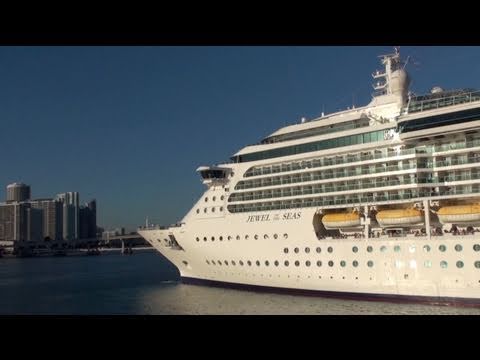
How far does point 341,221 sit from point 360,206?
1061 mm

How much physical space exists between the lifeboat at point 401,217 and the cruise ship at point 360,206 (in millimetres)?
41

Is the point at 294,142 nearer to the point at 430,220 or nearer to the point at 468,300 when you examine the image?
the point at 430,220

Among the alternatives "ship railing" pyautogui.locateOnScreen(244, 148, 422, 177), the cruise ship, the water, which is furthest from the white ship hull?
"ship railing" pyautogui.locateOnScreen(244, 148, 422, 177)

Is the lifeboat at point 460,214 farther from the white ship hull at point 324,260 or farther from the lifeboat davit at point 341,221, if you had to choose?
the lifeboat davit at point 341,221

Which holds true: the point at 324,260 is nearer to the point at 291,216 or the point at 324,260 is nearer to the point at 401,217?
the point at 291,216

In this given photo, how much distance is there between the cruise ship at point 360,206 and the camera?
17.8 meters

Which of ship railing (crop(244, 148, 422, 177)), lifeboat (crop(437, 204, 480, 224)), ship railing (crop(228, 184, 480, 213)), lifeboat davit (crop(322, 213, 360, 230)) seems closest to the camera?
lifeboat (crop(437, 204, 480, 224))

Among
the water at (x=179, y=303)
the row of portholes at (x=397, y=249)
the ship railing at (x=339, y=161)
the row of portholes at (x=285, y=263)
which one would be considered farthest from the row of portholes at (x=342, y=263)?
the ship railing at (x=339, y=161)

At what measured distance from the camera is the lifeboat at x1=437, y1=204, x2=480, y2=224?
1732 cm

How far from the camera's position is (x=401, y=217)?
18.7m

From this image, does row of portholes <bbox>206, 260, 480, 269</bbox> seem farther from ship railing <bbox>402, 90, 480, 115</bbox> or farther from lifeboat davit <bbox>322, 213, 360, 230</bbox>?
ship railing <bbox>402, 90, 480, 115</bbox>

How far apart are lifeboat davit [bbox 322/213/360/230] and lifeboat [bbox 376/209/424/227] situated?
1.08m

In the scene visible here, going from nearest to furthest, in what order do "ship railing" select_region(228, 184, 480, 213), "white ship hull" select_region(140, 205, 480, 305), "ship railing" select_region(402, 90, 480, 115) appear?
"white ship hull" select_region(140, 205, 480, 305)
"ship railing" select_region(228, 184, 480, 213)
"ship railing" select_region(402, 90, 480, 115)
